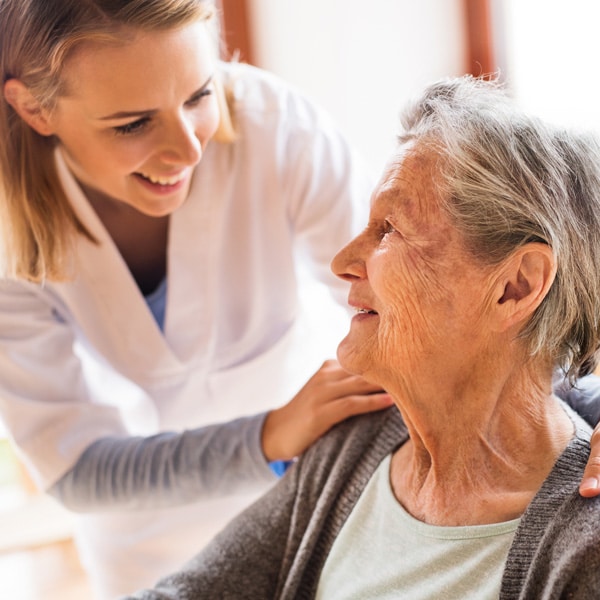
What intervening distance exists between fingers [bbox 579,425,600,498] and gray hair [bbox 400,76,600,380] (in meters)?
0.18

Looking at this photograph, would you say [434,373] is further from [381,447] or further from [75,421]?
[75,421]

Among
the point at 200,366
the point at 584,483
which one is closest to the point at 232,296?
the point at 200,366

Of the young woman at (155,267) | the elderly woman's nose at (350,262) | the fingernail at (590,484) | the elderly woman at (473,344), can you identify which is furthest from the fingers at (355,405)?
the fingernail at (590,484)

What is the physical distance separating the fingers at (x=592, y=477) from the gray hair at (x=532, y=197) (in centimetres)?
18

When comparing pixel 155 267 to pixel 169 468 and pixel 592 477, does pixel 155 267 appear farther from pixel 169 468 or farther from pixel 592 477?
pixel 592 477

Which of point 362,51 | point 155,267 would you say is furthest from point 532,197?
point 362,51

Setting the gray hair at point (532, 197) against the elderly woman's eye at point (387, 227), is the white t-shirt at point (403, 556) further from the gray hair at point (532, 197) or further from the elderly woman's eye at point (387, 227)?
the elderly woman's eye at point (387, 227)

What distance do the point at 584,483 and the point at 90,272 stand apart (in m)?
1.10

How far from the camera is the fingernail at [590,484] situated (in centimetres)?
119

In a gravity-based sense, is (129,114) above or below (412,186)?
above

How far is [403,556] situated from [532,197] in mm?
569

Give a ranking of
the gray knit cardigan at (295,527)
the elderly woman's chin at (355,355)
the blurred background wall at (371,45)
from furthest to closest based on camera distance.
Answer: the blurred background wall at (371,45) → the gray knit cardigan at (295,527) → the elderly woman's chin at (355,355)

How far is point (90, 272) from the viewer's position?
1.90 meters

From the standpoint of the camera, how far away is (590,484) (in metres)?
1.19
